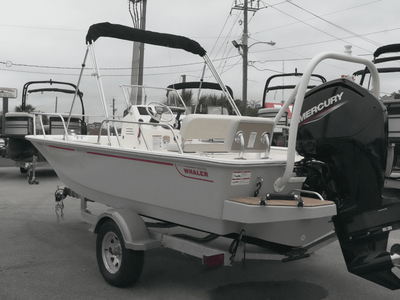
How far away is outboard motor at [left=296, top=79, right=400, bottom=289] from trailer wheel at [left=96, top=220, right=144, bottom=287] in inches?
70.3

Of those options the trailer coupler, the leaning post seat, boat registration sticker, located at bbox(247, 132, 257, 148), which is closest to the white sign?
the leaning post seat

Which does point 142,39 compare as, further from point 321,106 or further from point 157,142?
point 321,106

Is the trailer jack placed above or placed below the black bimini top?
below

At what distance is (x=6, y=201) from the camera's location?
7.70 m

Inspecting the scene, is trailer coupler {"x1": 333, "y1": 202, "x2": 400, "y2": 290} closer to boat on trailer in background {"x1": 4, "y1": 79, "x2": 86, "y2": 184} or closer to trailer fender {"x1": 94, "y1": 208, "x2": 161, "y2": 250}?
trailer fender {"x1": 94, "y1": 208, "x2": 161, "y2": 250}

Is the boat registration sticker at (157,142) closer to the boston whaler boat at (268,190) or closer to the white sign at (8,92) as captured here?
the boston whaler boat at (268,190)

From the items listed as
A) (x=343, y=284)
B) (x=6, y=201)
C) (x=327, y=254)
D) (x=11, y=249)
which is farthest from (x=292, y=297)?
(x=6, y=201)

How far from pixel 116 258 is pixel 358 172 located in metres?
2.34

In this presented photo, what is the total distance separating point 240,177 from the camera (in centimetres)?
313

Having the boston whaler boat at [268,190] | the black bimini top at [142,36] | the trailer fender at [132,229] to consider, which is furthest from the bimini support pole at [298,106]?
the black bimini top at [142,36]

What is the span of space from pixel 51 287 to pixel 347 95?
3.03 meters

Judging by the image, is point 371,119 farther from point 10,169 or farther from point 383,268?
point 10,169

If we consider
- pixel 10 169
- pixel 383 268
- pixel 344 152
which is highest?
pixel 344 152

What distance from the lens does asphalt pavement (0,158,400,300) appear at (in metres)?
3.67
